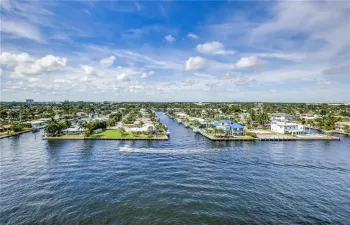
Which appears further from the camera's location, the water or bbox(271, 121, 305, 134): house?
bbox(271, 121, 305, 134): house

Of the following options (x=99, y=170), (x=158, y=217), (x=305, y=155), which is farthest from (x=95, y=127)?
(x=305, y=155)

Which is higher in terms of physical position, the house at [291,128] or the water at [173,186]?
the house at [291,128]

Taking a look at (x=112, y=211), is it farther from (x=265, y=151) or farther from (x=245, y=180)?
(x=265, y=151)

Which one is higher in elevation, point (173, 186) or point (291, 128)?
point (291, 128)

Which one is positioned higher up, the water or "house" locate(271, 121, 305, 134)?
"house" locate(271, 121, 305, 134)

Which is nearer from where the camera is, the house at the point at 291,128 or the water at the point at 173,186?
the water at the point at 173,186

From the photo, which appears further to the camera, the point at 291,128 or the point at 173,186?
the point at 291,128

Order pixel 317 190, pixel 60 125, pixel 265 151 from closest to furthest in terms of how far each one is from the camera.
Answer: pixel 317 190, pixel 265 151, pixel 60 125

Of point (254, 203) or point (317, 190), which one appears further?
point (317, 190)
